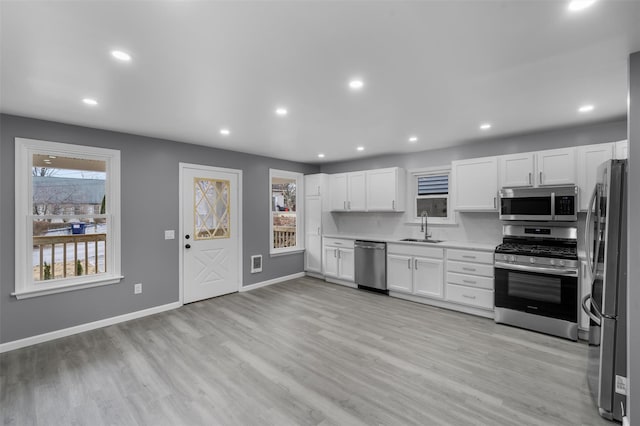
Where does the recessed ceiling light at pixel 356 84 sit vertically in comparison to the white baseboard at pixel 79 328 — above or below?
above

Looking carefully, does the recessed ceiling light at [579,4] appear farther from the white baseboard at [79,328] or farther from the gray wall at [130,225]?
the white baseboard at [79,328]

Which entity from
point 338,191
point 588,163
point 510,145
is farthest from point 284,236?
point 588,163

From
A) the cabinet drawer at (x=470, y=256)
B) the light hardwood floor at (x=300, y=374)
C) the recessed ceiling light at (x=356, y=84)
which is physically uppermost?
the recessed ceiling light at (x=356, y=84)

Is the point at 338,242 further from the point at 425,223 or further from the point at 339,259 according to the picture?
the point at 425,223

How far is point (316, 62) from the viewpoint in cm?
208

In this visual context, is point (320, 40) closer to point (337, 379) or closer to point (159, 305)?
point (337, 379)

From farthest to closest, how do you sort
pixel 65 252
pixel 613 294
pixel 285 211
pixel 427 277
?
1. pixel 285 211
2. pixel 427 277
3. pixel 65 252
4. pixel 613 294

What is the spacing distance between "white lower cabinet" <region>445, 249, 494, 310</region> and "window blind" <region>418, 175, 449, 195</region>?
1221 mm

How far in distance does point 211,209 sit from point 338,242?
239cm

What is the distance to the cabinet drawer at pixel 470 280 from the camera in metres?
3.87

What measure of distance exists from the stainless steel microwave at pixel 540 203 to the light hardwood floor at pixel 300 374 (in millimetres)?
1437

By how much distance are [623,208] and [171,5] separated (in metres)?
3.06

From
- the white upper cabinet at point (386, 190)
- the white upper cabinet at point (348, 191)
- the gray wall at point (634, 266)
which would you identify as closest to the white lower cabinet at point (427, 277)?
the white upper cabinet at point (386, 190)

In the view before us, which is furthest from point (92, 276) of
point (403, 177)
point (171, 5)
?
point (403, 177)
